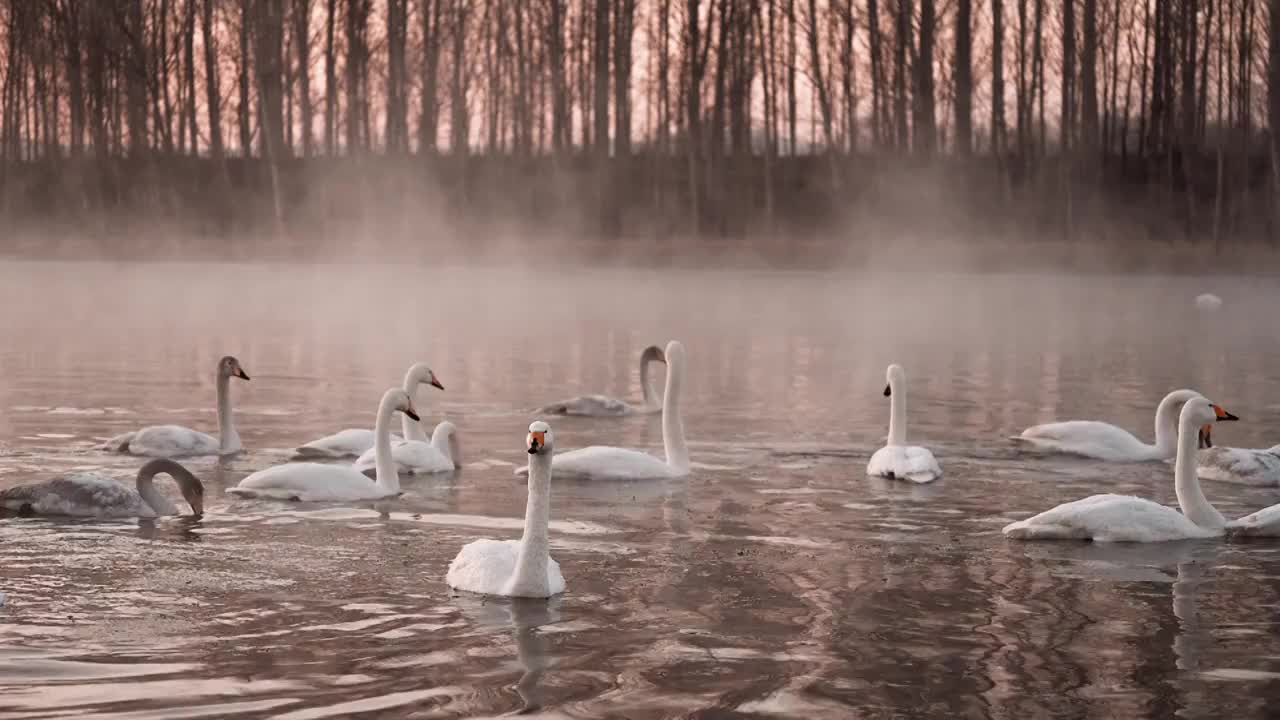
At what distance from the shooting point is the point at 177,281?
40938 millimetres

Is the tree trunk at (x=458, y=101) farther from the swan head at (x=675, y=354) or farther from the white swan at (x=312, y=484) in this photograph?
the white swan at (x=312, y=484)

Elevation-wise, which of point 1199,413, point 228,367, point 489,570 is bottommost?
point 489,570

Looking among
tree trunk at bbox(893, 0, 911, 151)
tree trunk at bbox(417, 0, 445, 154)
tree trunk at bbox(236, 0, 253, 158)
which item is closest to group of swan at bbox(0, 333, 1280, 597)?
tree trunk at bbox(893, 0, 911, 151)

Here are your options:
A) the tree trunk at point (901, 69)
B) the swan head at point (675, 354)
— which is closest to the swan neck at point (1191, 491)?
the swan head at point (675, 354)

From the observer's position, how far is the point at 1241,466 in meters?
12.4

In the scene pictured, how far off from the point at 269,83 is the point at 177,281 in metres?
10.2

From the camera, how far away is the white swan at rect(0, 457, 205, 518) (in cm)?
1019

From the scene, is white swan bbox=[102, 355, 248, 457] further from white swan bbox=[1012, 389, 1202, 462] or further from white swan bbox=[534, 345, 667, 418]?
white swan bbox=[1012, 389, 1202, 462]

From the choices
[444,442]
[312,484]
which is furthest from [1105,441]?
[312,484]

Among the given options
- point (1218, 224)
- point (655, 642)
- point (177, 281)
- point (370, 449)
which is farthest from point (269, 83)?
point (655, 642)

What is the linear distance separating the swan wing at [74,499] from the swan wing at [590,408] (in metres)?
6.41

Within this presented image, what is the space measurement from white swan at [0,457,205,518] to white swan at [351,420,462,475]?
1.91m

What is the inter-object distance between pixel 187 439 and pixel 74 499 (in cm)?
285

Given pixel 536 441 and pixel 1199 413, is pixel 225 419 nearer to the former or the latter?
pixel 536 441
